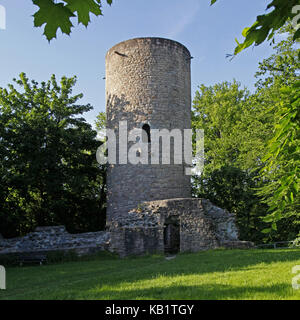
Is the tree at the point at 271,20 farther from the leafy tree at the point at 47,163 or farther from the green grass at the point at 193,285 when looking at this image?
the leafy tree at the point at 47,163

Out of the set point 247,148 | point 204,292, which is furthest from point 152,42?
point 204,292

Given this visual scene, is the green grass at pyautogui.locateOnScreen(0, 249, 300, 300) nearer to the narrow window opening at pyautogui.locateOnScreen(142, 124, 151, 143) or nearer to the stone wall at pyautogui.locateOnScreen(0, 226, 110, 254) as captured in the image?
the stone wall at pyautogui.locateOnScreen(0, 226, 110, 254)

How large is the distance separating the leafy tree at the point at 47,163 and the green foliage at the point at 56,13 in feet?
46.7

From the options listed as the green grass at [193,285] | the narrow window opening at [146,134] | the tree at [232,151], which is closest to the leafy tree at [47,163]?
the narrow window opening at [146,134]

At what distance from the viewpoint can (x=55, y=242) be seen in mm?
14508

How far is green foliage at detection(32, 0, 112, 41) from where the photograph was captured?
5.82 ft

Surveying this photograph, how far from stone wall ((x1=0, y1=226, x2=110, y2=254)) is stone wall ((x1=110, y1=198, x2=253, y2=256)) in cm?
89

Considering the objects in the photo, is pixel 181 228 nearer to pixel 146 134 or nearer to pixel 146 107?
pixel 146 134

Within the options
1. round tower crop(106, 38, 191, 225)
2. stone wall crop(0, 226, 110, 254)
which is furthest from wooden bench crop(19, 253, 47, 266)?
round tower crop(106, 38, 191, 225)

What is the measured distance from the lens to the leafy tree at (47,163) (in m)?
15.9
